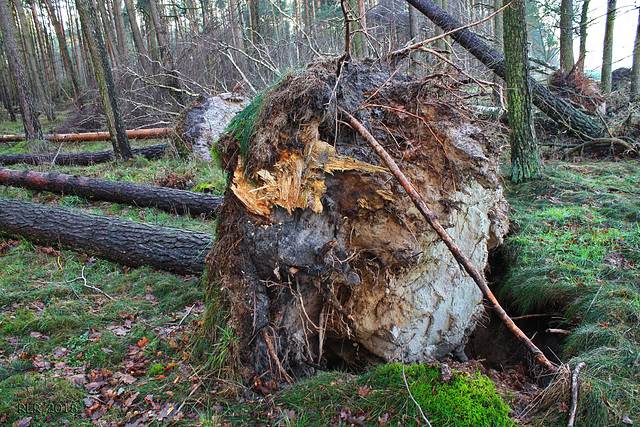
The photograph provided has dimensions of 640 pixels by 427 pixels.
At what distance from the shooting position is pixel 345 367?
3705 millimetres

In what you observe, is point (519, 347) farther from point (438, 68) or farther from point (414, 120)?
point (438, 68)

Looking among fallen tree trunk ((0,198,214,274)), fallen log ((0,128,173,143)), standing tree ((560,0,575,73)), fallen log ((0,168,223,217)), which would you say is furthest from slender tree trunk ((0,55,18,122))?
standing tree ((560,0,575,73))

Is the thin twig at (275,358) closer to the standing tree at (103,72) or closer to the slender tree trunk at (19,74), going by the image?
the standing tree at (103,72)

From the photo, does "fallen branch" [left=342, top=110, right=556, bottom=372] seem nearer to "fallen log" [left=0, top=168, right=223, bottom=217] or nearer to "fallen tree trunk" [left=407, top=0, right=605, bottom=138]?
"fallen log" [left=0, top=168, right=223, bottom=217]

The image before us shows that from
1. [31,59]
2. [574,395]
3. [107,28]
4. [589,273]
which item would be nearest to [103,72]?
[589,273]

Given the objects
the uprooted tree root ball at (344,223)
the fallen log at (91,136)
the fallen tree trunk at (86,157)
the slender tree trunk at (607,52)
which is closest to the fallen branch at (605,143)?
the slender tree trunk at (607,52)

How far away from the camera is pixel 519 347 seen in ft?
12.2

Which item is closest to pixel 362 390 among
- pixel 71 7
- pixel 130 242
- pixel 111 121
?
pixel 130 242

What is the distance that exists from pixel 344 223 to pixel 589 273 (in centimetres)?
255

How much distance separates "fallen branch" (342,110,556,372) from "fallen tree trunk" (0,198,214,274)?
2.80 meters

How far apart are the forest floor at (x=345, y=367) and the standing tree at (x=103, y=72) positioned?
414 centimetres

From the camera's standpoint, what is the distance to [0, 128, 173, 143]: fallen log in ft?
38.4

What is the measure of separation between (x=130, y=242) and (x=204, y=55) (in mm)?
9929

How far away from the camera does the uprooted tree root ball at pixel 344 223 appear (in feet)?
9.81
